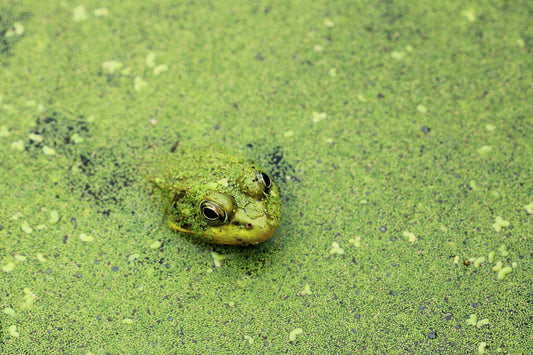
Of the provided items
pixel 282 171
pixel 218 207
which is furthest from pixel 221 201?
pixel 282 171

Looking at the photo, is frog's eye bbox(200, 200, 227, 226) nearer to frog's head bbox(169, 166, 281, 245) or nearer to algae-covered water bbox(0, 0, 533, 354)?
frog's head bbox(169, 166, 281, 245)

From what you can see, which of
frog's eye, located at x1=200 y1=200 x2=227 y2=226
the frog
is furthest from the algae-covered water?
frog's eye, located at x1=200 y1=200 x2=227 y2=226

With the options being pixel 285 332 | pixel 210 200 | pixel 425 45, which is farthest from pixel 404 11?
pixel 285 332

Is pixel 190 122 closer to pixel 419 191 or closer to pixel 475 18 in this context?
pixel 419 191

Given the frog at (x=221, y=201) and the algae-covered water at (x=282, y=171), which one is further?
the algae-covered water at (x=282, y=171)

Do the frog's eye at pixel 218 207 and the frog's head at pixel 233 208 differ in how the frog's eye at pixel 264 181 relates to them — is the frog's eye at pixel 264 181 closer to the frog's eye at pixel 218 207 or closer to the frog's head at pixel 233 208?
the frog's head at pixel 233 208

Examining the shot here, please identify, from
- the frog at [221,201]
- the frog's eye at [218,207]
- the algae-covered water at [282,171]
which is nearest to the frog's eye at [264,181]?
the frog at [221,201]
